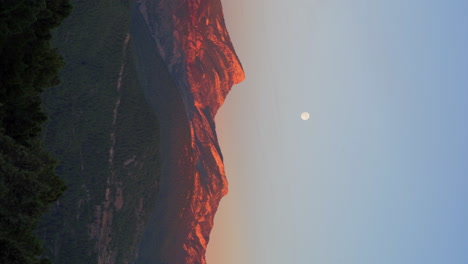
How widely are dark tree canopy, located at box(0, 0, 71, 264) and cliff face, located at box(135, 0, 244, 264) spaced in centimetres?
5706

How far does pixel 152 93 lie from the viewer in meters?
88.8

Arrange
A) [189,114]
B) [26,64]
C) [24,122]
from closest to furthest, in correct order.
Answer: [26,64] < [24,122] < [189,114]

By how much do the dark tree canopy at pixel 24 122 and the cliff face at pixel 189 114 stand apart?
57059 mm

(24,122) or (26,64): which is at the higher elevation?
(26,64)

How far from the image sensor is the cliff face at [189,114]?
93.9 meters

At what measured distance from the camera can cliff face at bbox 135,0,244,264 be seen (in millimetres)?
93875

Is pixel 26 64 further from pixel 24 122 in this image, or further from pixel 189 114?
pixel 189 114

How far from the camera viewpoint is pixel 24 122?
1215 inches

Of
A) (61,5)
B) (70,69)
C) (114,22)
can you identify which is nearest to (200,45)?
(114,22)

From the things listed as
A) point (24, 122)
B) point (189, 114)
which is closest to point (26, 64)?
point (24, 122)

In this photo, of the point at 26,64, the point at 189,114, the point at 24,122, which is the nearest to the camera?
the point at 26,64

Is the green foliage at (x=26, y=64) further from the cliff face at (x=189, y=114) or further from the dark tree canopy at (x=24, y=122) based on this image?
the cliff face at (x=189, y=114)

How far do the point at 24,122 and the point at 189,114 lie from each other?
78.9 metres

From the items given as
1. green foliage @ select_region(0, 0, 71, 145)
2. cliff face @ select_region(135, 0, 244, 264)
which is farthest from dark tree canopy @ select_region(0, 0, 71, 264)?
cliff face @ select_region(135, 0, 244, 264)
